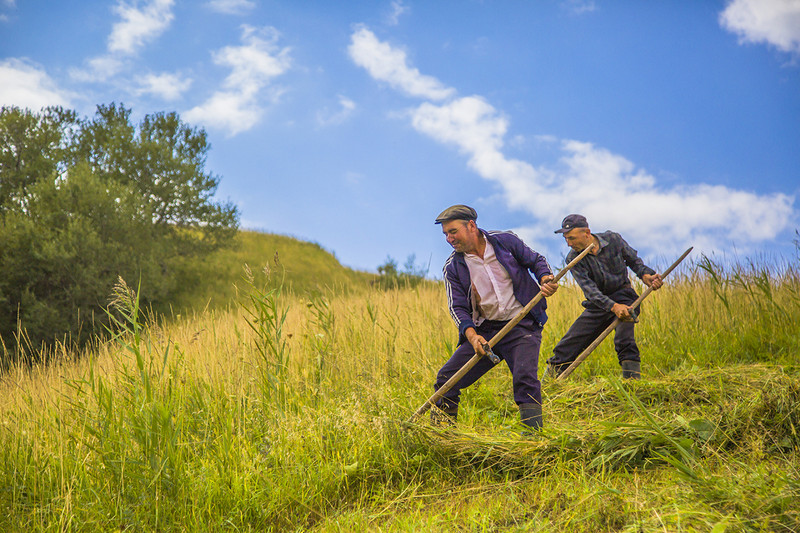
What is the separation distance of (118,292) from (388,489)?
88.2 inches

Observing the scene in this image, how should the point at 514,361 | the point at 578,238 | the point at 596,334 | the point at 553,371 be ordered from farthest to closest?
1. the point at 553,371
2. the point at 596,334
3. the point at 578,238
4. the point at 514,361

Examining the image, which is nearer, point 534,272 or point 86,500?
point 86,500

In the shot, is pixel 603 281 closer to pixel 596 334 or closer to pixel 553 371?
pixel 596 334

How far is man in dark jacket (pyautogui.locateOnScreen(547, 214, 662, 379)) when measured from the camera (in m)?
5.33

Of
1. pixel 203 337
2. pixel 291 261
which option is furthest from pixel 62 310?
pixel 203 337

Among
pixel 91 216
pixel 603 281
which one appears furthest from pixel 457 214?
Answer: pixel 91 216

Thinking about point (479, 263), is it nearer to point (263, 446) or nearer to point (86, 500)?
point (263, 446)

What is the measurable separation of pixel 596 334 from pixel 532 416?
2.11 metres

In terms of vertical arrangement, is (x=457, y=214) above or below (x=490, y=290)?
above

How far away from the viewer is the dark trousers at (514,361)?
3900 millimetres

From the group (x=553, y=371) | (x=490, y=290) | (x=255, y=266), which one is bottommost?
(x=553, y=371)

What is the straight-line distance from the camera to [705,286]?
27.2 ft

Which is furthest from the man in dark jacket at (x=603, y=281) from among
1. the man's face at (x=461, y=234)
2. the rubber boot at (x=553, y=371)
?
the man's face at (x=461, y=234)

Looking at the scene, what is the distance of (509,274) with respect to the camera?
13.8 feet
